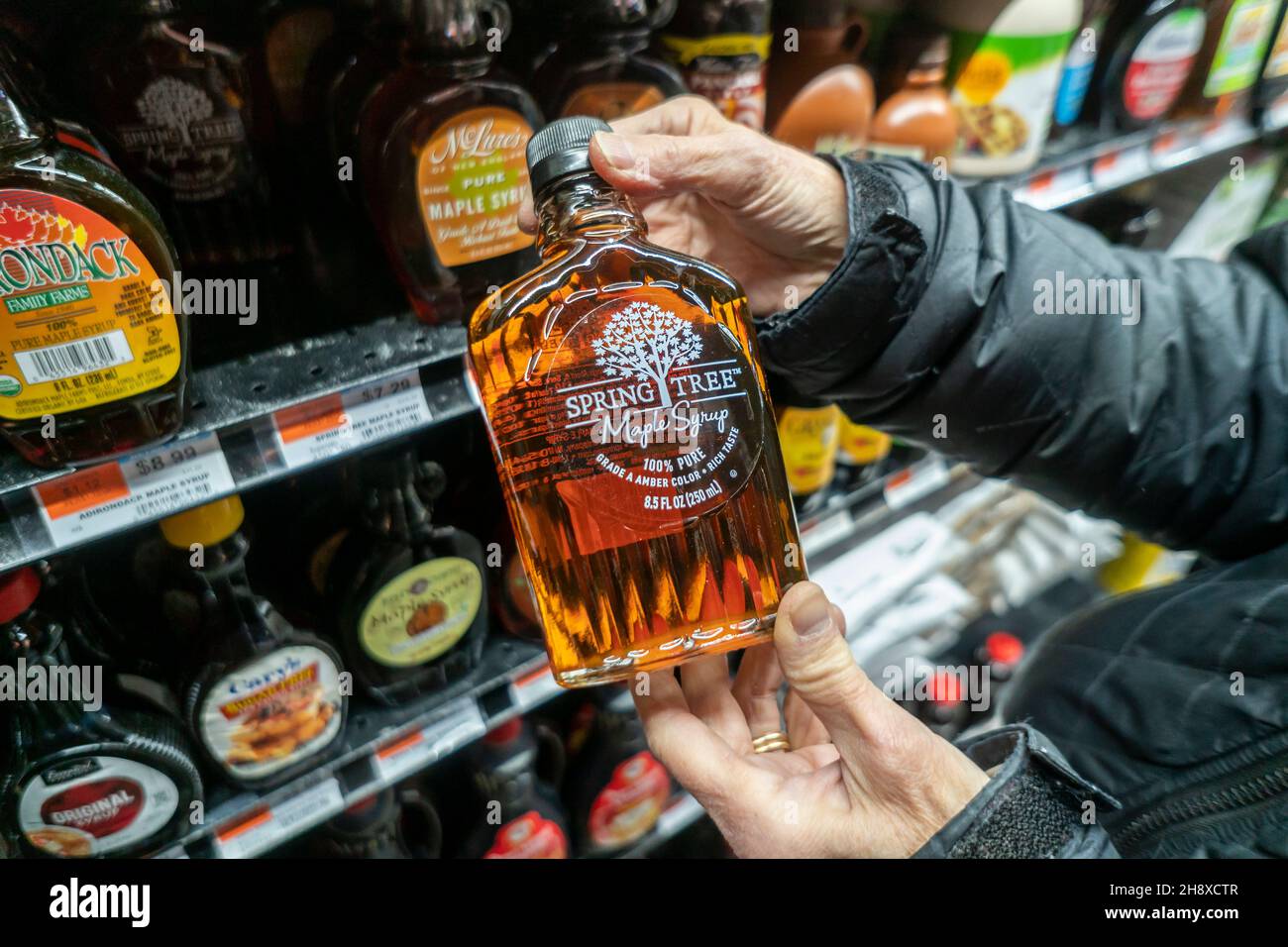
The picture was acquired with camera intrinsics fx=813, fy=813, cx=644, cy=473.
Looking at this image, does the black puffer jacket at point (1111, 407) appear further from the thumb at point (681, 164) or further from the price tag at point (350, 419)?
the price tag at point (350, 419)

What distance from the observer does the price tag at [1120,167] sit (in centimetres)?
150

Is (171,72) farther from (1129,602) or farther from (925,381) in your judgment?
(1129,602)

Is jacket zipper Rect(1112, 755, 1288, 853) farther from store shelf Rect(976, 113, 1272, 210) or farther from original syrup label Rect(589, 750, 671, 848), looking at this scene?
store shelf Rect(976, 113, 1272, 210)

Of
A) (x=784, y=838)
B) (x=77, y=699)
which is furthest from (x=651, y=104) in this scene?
(x=77, y=699)

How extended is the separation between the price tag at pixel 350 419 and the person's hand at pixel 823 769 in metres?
0.39

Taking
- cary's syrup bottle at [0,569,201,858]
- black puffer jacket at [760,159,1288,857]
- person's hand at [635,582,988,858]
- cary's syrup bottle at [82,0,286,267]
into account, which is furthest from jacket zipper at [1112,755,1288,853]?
cary's syrup bottle at [82,0,286,267]

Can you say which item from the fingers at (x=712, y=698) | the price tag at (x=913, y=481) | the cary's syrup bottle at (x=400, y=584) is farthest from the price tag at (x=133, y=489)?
the price tag at (x=913, y=481)

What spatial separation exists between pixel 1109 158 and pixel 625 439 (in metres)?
1.34

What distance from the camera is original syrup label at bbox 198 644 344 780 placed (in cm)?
97

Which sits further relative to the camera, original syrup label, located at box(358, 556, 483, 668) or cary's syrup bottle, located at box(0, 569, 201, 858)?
original syrup label, located at box(358, 556, 483, 668)

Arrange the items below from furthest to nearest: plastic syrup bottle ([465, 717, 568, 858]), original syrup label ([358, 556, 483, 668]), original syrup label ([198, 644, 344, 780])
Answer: plastic syrup bottle ([465, 717, 568, 858]) → original syrup label ([358, 556, 483, 668]) → original syrup label ([198, 644, 344, 780])

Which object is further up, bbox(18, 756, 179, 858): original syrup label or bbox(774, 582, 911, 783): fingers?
bbox(774, 582, 911, 783): fingers

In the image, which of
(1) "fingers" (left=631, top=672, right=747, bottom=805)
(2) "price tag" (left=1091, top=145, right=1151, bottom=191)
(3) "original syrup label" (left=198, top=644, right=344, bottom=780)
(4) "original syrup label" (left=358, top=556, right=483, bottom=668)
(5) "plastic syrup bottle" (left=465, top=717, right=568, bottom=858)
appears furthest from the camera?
(2) "price tag" (left=1091, top=145, right=1151, bottom=191)
